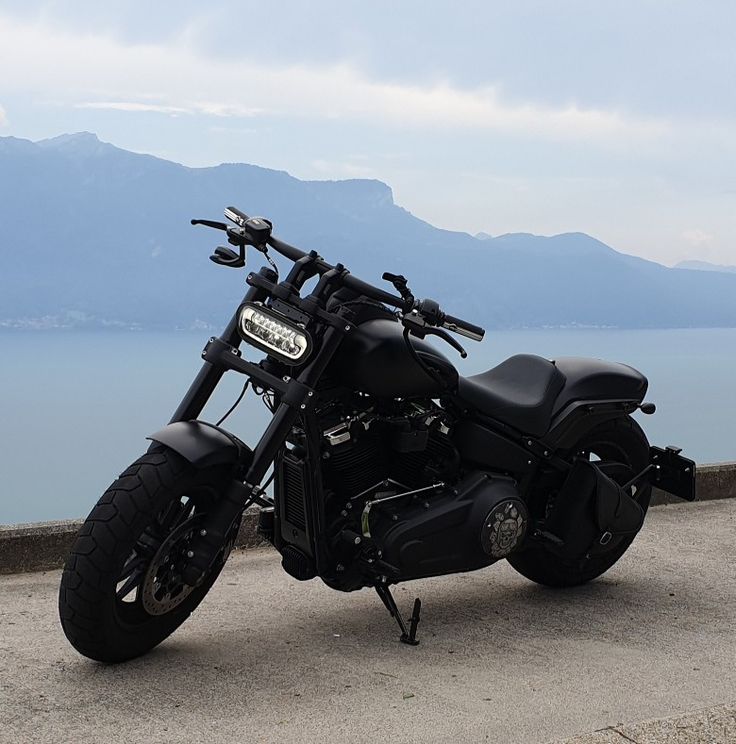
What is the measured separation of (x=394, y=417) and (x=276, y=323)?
63cm

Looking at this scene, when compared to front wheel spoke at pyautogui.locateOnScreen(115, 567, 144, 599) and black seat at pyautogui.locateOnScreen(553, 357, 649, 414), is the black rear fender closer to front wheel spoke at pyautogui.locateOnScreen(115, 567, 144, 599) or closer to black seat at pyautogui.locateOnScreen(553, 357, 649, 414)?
black seat at pyautogui.locateOnScreen(553, 357, 649, 414)

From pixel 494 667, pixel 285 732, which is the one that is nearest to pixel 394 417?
pixel 494 667

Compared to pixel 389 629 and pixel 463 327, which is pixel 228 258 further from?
pixel 389 629

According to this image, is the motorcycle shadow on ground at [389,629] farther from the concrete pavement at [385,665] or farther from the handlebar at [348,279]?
the handlebar at [348,279]

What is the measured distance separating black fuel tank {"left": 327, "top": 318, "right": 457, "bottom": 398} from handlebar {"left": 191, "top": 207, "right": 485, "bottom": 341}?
12 centimetres

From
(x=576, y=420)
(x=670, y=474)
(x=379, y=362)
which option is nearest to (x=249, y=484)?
(x=379, y=362)

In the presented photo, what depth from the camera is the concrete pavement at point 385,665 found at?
3684 mm

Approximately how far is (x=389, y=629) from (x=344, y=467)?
0.77m

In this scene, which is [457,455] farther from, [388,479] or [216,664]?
[216,664]

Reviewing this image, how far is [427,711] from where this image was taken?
3816 millimetres

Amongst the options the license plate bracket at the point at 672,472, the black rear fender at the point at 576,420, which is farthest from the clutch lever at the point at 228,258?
the license plate bracket at the point at 672,472

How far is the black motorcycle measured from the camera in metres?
3.99

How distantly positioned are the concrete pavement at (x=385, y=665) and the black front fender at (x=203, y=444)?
0.74 meters

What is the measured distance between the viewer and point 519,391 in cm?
495
